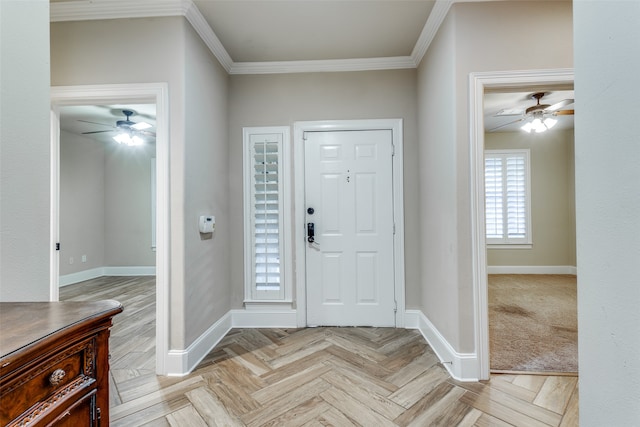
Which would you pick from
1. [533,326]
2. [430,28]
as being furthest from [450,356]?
[430,28]

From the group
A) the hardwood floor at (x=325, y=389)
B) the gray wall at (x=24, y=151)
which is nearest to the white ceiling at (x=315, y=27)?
the gray wall at (x=24, y=151)

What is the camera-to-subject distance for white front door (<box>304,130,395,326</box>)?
289cm

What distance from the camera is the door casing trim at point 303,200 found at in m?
2.87

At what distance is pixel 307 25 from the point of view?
2.34 metres

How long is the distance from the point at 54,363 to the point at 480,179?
2291mm

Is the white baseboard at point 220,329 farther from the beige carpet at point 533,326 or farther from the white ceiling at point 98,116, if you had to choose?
the white ceiling at point 98,116

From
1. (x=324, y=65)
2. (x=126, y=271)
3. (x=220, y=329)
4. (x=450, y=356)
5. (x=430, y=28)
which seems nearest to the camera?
(x=450, y=356)

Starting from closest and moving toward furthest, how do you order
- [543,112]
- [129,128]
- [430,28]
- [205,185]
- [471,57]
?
1. [471,57]
2. [430,28]
3. [205,185]
4. [543,112]
5. [129,128]

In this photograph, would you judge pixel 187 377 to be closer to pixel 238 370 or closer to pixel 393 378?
pixel 238 370

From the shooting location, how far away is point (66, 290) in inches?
181

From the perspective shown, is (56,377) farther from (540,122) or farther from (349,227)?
(540,122)

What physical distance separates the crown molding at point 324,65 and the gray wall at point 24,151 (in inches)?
74.0

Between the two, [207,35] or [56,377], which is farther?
[207,35]

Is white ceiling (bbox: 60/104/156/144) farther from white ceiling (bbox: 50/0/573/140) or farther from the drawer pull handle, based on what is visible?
the drawer pull handle
